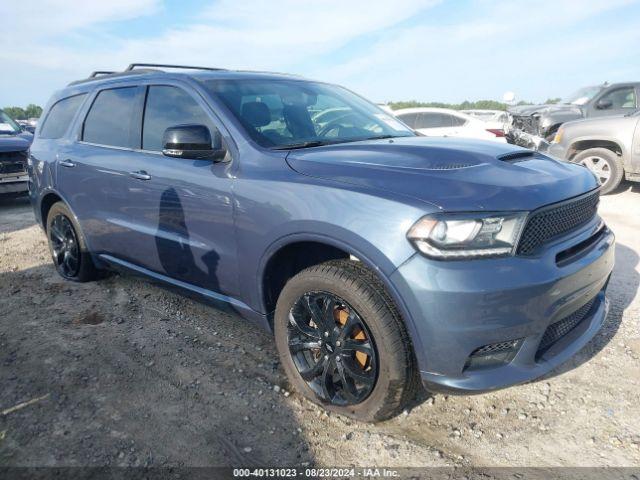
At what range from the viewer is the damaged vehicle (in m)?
9.72

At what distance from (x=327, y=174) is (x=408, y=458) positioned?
1411 millimetres

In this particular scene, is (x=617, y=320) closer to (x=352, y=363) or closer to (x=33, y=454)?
(x=352, y=363)

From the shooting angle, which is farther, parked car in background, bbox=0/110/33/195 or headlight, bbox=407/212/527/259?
parked car in background, bbox=0/110/33/195

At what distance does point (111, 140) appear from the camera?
3.81m

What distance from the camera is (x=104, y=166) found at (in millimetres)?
3730

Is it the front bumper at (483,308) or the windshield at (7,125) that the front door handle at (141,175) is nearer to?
the front bumper at (483,308)

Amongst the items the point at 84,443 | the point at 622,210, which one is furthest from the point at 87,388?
the point at 622,210

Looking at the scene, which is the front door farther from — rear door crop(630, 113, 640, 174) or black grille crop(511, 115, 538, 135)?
black grille crop(511, 115, 538, 135)

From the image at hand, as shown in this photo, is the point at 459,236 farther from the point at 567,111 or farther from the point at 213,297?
the point at 567,111

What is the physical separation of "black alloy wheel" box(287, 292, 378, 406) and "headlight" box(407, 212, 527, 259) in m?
0.52

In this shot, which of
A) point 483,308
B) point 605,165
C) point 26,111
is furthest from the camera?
point 26,111

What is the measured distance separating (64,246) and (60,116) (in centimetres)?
122

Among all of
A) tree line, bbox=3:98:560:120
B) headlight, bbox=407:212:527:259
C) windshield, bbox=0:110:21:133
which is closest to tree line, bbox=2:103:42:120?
tree line, bbox=3:98:560:120

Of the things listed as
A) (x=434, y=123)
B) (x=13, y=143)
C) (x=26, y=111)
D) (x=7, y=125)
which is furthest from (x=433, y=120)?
(x=26, y=111)
